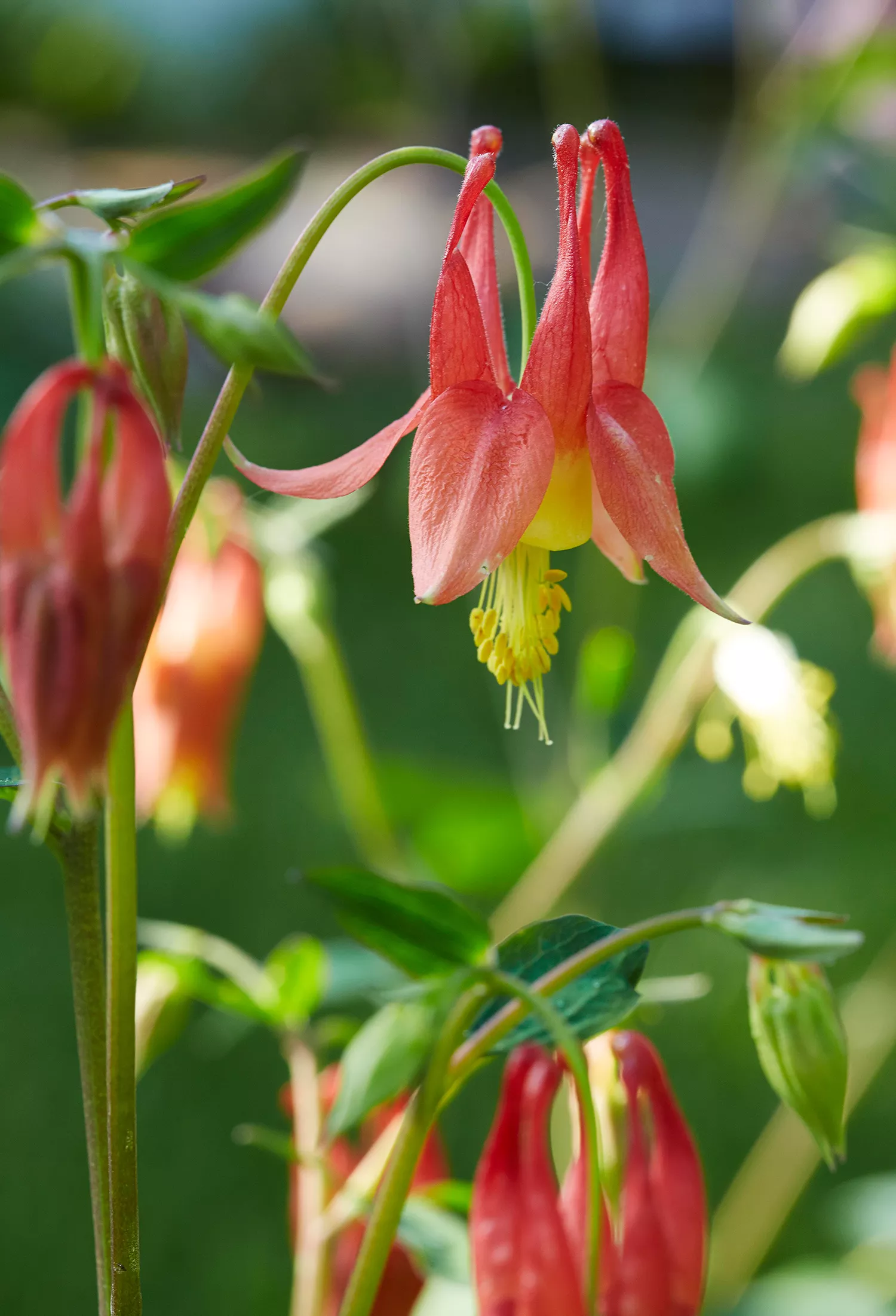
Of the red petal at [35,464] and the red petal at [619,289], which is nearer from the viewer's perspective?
the red petal at [35,464]

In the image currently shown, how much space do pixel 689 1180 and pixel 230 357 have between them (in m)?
0.32

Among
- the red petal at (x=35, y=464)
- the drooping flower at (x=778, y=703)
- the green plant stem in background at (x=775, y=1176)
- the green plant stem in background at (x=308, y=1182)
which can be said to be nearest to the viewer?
the red petal at (x=35, y=464)

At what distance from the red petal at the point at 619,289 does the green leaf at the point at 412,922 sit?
0.58 ft

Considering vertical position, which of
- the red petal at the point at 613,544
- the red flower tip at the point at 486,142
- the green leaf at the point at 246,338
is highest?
the red flower tip at the point at 486,142

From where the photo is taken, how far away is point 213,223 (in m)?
0.37

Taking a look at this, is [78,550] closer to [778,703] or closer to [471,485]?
[471,485]

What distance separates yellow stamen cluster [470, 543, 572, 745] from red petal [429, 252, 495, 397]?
66 millimetres

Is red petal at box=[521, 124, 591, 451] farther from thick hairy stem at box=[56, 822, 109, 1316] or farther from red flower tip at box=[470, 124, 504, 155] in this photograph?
thick hairy stem at box=[56, 822, 109, 1316]

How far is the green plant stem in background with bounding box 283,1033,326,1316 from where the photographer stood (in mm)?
556

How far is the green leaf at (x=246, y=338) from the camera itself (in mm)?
299

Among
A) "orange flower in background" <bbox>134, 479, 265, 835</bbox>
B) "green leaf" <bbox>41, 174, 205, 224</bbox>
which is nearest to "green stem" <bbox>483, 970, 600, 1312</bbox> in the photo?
"green leaf" <bbox>41, 174, 205, 224</bbox>

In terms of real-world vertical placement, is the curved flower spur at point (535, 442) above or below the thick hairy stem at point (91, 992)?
above

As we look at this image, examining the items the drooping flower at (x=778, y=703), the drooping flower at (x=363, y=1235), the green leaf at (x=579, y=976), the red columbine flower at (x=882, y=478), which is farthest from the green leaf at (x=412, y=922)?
the red columbine flower at (x=882, y=478)

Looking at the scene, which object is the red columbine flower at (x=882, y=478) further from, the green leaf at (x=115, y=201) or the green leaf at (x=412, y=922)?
the green leaf at (x=115, y=201)
